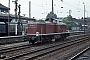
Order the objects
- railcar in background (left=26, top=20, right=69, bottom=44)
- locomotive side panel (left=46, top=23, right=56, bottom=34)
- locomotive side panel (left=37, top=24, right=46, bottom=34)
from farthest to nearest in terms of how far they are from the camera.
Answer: locomotive side panel (left=46, top=23, right=56, bottom=34) < locomotive side panel (left=37, top=24, right=46, bottom=34) < railcar in background (left=26, top=20, right=69, bottom=44)

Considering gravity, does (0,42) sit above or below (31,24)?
below

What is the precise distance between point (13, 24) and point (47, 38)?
16.0 metres

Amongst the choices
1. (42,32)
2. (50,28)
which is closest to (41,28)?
(42,32)

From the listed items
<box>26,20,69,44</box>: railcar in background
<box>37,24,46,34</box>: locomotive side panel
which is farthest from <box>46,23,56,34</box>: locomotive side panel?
<box>37,24,46,34</box>: locomotive side panel

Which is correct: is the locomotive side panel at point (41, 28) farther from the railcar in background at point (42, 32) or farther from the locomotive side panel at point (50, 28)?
the locomotive side panel at point (50, 28)

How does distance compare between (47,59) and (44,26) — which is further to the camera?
(44,26)

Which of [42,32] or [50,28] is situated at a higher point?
[50,28]

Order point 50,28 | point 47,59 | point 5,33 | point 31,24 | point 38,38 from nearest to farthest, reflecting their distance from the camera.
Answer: point 47,59
point 38,38
point 31,24
point 50,28
point 5,33

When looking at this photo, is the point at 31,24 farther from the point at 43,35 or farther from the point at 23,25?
the point at 23,25

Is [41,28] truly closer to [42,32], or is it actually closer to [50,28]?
[42,32]

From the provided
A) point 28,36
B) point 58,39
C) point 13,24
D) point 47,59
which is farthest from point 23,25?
point 47,59

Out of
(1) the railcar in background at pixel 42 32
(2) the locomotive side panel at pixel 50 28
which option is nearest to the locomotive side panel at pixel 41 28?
(1) the railcar in background at pixel 42 32

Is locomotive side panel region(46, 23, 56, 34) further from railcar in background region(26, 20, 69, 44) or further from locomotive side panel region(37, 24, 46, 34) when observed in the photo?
locomotive side panel region(37, 24, 46, 34)

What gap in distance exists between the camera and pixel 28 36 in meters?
24.3
